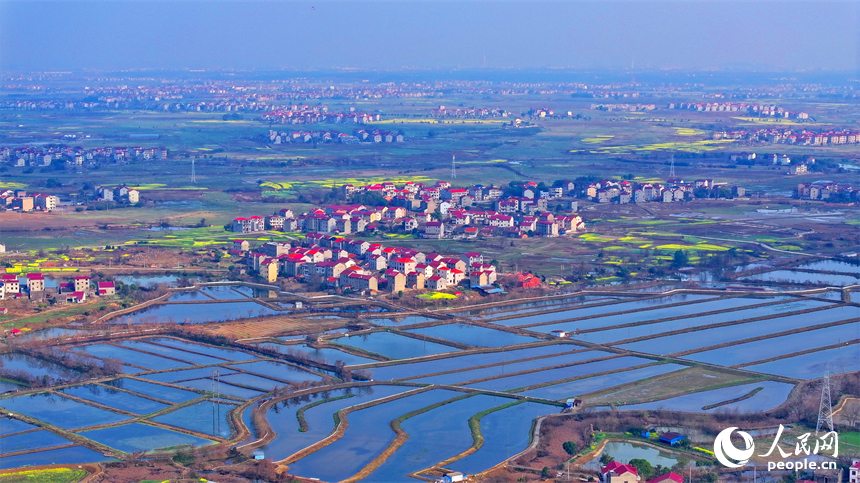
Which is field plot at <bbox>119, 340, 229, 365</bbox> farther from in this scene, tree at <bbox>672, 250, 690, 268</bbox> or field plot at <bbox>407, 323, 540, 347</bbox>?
tree at <bbox>672, 250, 690, 268</bbox>

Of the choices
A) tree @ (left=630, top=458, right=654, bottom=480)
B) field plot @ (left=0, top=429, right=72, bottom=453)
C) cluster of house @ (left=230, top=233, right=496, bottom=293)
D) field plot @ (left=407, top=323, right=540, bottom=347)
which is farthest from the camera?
cluster of house @ (left=230, top=233, right=496, bottom=293)

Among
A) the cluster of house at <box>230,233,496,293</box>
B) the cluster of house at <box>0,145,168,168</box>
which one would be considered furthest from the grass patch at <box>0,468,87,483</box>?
the cluster of house at <box>0,145,168,168</box>

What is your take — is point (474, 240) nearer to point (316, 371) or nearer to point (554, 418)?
point (316, 371)

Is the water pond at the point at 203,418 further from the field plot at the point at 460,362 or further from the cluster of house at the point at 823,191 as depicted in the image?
the cluster of house at the point at 823,191

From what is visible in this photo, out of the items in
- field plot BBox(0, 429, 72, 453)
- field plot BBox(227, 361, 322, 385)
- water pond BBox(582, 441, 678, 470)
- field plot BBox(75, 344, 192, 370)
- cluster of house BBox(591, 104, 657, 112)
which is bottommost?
field plot BBox(75, 344, 192, 370)

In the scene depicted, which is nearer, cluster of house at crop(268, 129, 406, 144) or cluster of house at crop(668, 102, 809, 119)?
cluster of house at crop(268, 129, 406, 144)

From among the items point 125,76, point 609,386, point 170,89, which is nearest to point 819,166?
point 609,386

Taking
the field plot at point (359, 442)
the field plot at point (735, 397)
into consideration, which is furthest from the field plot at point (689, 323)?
the field plot at point (359, 442)
